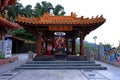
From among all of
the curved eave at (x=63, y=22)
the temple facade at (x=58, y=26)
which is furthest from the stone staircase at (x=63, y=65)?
the curved eave at (x=63, y=22)

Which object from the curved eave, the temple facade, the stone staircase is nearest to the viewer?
the stone staircase

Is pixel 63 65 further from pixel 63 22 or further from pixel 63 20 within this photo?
pixel 63 20

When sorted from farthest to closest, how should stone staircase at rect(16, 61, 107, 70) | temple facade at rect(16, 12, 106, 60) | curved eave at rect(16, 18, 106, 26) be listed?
1. temple facade at rect(16, 12, 106, 60)
2. curved eave at rect(16, 18, 106, 26)
3. stone staircase at rect(16, 61, 107, 70)

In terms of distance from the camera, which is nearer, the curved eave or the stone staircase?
the stone staircase

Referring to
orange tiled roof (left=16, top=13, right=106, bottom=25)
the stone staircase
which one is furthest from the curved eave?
the stone staircase

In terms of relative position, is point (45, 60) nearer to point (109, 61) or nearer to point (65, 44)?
point (65, 44)

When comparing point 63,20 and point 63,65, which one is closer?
point 63,65

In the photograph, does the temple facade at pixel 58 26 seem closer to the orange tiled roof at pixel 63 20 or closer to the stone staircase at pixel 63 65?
the orange tiled roof at pixel 63 20

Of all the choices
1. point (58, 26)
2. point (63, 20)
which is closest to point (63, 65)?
point (58, 26)

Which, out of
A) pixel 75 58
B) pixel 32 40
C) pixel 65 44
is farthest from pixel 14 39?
pixel 75 58

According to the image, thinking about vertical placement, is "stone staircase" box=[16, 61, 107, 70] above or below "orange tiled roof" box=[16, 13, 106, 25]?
below

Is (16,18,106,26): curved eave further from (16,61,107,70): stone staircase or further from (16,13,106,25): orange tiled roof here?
(16,61,107,70): stone staircase

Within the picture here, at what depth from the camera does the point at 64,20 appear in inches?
619

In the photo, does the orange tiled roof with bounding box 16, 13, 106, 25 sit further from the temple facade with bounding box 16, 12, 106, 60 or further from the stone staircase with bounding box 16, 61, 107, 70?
the stone staircase with bounding box 16, 61, 107, 70
